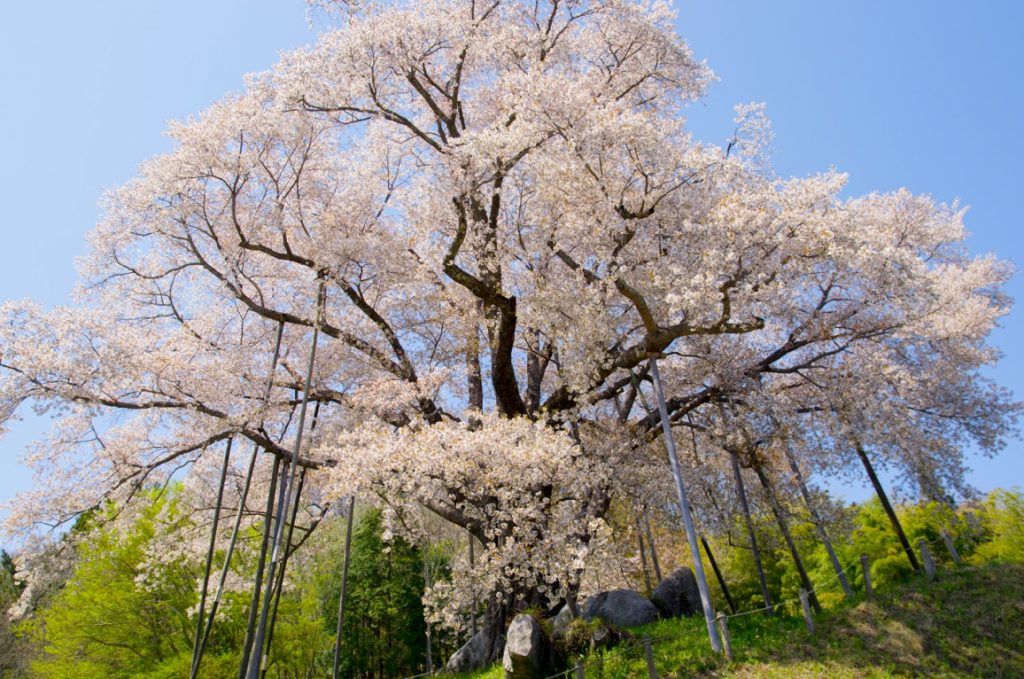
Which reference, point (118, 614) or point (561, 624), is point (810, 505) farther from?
point (118, 614)

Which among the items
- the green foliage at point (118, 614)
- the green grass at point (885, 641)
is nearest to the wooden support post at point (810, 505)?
the green grass at point (885, 641)

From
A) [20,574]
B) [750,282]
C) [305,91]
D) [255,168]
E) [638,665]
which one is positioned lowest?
[638,665]

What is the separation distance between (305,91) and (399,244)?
166 inches

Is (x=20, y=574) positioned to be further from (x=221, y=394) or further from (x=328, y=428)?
(x=328, y=428)

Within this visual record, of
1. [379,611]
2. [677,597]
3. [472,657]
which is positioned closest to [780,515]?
[677,597]

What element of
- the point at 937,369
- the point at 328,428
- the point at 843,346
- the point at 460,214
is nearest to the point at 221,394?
the point at 328,428

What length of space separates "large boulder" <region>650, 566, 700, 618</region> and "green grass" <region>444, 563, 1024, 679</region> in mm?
4606

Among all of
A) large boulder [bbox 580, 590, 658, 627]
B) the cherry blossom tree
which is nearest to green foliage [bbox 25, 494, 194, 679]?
the cherry blossom tree

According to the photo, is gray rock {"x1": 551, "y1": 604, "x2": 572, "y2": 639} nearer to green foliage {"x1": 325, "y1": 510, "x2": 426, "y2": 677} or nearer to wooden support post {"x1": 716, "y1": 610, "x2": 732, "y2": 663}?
wooden support post {"x1": 716, "y1": 610, "x2": 732, "y2": 663}

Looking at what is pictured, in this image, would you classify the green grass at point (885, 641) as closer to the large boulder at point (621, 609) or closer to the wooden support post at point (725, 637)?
the wooden support post at point (725, 637)

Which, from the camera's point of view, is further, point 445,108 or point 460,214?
point 445,108

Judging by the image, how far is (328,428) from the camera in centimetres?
1667

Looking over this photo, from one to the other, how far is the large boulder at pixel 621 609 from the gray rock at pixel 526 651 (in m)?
5.55

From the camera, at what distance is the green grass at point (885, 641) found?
980 centimetres
